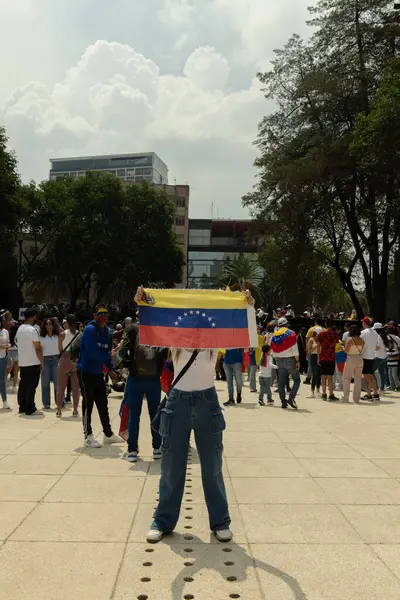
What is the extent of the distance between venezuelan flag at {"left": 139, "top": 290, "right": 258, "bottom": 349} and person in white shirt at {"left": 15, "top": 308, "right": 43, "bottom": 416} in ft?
20.4

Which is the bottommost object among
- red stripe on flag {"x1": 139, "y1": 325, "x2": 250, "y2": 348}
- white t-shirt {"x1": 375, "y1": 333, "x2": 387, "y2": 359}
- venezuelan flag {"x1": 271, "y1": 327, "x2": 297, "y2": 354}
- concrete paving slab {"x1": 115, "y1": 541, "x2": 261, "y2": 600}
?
concrete paving slab {"x1": 115, "y1": 541, "x2": 261, "y2": 600}

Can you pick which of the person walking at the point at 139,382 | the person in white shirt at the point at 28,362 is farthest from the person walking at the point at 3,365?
the person walking at the point at 139,382

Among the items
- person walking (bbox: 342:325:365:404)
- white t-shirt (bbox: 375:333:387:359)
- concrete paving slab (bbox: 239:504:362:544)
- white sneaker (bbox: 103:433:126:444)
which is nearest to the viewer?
concrete paving slab (bbox: 239:504:362:544)

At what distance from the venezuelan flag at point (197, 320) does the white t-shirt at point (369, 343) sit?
974 cm

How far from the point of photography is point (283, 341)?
1223 centimetres

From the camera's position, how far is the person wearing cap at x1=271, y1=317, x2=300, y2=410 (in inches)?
481

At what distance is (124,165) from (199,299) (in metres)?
157

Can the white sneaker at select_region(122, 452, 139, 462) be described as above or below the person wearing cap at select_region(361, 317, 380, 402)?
below

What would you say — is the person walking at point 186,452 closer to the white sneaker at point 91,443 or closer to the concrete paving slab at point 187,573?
the concrete paving slab at point 187,573

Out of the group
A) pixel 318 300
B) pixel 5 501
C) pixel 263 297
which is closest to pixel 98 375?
pixel 5 501

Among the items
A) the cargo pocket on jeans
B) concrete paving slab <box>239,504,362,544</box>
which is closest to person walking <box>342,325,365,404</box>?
concrete paving slab <box>239,504,362,544</box>

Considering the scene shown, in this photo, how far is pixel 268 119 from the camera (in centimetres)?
3303

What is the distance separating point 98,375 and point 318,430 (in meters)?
3.76

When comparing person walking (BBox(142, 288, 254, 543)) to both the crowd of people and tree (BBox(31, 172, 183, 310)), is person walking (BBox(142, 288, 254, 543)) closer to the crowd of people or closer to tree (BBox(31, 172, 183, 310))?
the crowd of people
